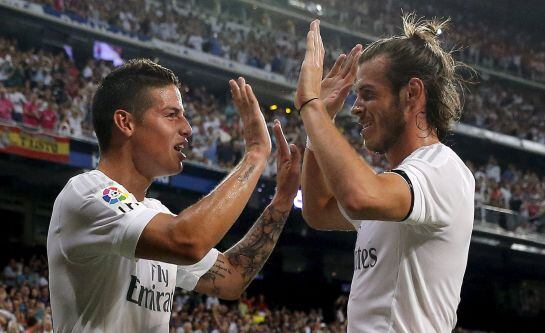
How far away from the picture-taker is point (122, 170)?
3.31 metres

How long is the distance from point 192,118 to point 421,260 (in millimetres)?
15766

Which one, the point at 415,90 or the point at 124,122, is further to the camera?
the point at 124,122

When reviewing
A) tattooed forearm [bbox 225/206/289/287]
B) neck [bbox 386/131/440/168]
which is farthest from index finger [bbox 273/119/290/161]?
neck [bbox 386/131/440/168]

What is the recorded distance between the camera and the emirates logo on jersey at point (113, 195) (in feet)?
9.84

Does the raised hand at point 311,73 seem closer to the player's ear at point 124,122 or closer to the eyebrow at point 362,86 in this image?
the eyebrow at point 362,86

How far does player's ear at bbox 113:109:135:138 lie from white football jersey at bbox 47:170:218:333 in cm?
23

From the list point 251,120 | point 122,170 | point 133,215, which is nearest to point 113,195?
point 133,215

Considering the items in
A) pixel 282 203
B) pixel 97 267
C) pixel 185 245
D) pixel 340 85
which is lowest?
pixel 97 267

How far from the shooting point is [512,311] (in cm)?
2625

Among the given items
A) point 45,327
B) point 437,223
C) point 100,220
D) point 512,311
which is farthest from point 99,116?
point 512,311

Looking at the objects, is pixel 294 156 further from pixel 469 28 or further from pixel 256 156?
pixel 469 28

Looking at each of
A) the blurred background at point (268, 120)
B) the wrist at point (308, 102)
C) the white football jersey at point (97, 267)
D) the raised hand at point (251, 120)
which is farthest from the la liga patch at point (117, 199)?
the blurred background at point (268, 120)

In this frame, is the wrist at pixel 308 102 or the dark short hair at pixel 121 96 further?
the dark short hair at pixel 121 96

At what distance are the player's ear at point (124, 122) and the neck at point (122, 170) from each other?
96mm
